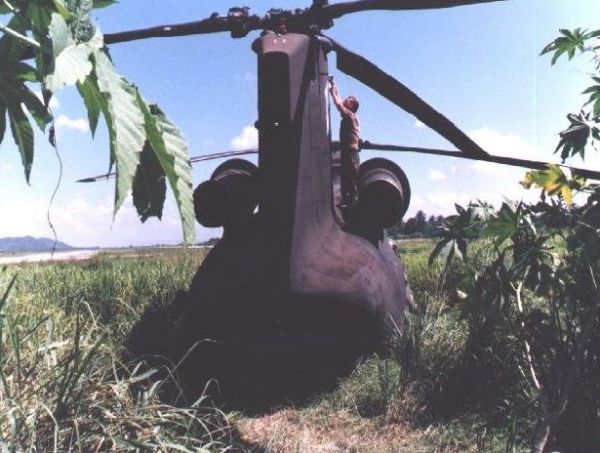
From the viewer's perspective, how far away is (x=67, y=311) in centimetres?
577

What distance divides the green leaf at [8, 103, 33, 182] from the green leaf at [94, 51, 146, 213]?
9.2 inches

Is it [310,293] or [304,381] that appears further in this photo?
[304,381]

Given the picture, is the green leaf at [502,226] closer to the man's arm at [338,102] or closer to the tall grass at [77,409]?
the tall grass at [77,409]

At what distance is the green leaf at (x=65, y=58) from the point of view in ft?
1.96

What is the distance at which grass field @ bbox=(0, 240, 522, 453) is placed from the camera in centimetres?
241

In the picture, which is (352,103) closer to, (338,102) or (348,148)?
(338,102)

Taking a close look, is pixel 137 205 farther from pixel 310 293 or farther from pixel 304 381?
pixel 304 381

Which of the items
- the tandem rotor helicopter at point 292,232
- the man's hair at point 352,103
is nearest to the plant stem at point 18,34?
the tandem rotor helicopter at point 292,232

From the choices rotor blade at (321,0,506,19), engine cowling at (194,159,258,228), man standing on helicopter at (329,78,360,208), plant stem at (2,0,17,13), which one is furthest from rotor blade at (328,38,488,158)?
plant stem at (2,0,17,13)

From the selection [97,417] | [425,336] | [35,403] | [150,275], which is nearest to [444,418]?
[425,336]

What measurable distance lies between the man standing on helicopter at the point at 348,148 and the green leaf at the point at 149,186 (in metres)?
3.59

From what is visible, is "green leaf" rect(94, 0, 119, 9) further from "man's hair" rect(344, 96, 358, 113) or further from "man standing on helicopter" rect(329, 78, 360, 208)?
"man's hair" rect(344, 96, 358, 113)

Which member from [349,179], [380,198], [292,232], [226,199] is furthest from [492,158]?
[226,199]

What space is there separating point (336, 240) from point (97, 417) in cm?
184
